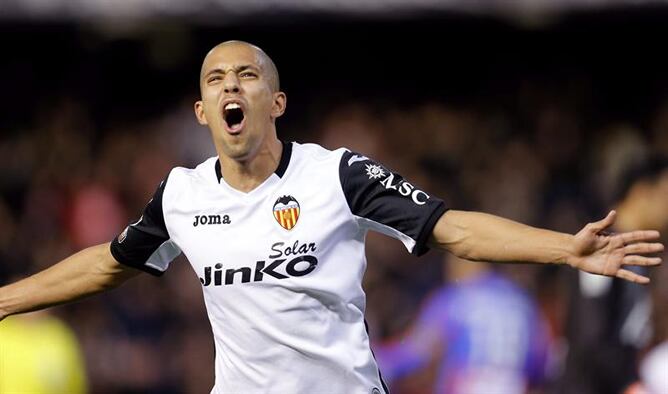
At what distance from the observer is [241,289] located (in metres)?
6.29

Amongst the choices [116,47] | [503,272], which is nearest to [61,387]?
[503,272]

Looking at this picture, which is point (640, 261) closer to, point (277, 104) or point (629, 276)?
point (629, 276)

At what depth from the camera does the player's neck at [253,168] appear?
6484 mm

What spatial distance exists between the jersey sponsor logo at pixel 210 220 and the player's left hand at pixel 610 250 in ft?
4.93

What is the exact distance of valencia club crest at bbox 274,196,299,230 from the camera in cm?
630

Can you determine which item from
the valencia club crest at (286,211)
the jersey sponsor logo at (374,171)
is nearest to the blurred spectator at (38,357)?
the valencia club crest at (286,211)

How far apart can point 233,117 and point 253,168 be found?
269 millimetres

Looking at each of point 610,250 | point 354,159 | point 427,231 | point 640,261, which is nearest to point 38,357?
point 354,159

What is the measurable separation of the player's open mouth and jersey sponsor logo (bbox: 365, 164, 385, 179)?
572mm

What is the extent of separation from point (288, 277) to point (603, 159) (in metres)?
7.16

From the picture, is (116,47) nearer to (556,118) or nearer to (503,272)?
(556,118)

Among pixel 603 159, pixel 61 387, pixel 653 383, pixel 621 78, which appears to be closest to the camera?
pixel 653 383

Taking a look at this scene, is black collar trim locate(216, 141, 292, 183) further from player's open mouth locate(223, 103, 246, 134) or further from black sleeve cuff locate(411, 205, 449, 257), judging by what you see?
black sleeve cuff locate(411, 205, 449, 257)

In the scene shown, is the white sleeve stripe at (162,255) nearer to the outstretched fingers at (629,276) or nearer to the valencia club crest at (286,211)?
the valencia club crest at (286,211)
